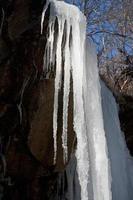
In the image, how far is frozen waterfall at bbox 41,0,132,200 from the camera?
12.8 feet

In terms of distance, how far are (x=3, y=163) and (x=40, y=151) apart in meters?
0.42

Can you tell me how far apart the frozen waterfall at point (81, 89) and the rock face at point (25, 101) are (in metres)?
0.10

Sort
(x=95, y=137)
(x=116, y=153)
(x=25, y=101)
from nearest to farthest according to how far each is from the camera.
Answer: (x=95, y=137) → (x=25, y=101) → (x=116, y=153)

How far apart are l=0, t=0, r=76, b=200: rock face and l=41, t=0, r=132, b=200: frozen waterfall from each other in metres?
0.10

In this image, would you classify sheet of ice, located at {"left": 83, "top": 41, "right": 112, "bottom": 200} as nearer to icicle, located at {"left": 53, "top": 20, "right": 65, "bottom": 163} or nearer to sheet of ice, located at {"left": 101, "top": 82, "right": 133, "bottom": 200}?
icicle, located at {"left": 53, "top": 20, "right": 65, "bottom": 163}

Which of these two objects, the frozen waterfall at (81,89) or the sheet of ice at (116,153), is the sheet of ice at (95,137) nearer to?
the frozen waterfall at (81,89)

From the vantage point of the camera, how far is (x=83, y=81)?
4.07 meters

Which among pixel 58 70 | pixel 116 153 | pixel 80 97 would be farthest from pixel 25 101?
pixel 116 153

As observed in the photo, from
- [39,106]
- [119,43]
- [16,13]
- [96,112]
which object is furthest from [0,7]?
[119,43]

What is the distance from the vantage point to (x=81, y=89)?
12.9ft

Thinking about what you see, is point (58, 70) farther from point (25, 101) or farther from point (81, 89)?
point (25, 101)

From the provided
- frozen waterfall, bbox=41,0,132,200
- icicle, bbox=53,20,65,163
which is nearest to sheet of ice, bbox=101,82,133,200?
frozen waterfall, bbox=41,0,132,200

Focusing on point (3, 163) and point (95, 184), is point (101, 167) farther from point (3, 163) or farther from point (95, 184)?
point (3, 163)

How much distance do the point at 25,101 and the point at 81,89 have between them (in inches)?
26.6
